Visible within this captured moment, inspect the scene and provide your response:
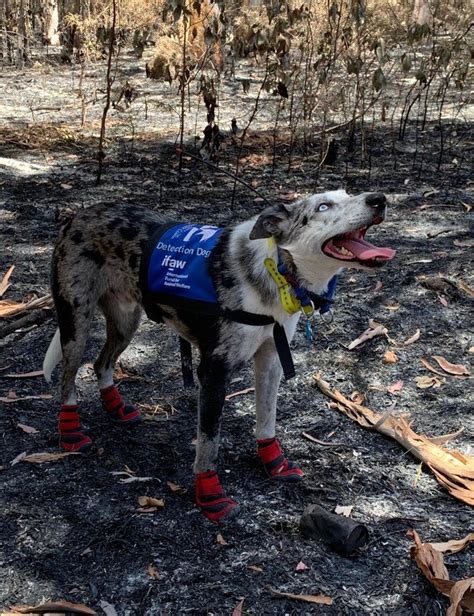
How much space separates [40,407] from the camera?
473 centimetres

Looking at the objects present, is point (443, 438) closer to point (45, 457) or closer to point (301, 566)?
point (301, 566)

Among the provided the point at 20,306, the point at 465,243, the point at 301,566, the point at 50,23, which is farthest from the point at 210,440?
the point at 50,23

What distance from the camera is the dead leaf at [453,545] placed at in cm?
349

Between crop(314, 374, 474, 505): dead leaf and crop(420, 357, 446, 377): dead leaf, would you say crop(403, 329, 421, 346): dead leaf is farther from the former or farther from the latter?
crop(314, 374, 474, 505): dead leaf

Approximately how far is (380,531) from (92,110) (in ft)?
33.2

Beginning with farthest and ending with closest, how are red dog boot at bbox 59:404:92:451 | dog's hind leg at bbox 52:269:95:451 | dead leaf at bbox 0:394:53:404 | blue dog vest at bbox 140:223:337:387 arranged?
dead leaf at bbox 0:394:53:404 < red dog boot at bbox 59:404:92:451 < dog's hind leg at bbox 52:269:95:451 < blue dog vest at bbox 140:223:337:387

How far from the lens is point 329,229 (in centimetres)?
335

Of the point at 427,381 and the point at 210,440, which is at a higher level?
the point at 210,440

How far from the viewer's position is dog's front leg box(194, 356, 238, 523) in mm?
3672

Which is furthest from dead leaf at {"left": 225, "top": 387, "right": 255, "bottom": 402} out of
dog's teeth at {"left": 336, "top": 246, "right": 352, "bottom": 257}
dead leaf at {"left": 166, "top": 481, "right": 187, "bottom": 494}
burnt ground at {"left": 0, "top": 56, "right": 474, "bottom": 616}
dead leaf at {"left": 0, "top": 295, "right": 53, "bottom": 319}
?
dog's teeth at {"left": 336, "top": 246, "right": 352, "bottom": 257}

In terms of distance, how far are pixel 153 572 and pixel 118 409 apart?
136 centimetres

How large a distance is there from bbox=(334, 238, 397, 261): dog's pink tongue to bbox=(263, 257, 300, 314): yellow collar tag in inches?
12.5

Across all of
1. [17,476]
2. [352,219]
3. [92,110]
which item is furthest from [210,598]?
[92,110]

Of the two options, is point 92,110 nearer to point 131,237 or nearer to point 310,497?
point 131,237
